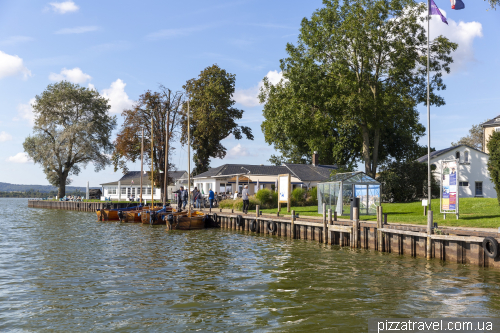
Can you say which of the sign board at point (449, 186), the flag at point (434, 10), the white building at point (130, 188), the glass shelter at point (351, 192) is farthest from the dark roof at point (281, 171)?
the sign board at point (449, 186)

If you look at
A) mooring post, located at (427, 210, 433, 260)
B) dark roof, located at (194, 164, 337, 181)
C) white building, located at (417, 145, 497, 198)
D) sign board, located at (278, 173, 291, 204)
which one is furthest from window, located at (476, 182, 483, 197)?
mooring post, located at (427, 210, 433, 260)

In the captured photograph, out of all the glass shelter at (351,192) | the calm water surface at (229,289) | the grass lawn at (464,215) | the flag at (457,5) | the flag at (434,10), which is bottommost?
the calm water surface at (229,289)

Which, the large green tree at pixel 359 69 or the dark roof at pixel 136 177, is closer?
the large green tree at pixel 359 69

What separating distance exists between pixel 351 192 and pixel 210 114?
119 feet

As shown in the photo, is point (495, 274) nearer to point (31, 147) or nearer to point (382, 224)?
point (382, 224)

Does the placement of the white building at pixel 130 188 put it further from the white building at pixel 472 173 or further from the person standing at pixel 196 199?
the white building at pixel 472 173

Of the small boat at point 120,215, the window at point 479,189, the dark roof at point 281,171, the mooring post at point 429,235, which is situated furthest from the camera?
the dark roof at point 281,171

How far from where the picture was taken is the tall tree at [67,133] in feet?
230

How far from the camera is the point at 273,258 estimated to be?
60.6 ft

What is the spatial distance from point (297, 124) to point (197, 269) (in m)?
24.3

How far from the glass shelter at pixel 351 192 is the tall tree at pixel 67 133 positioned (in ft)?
172

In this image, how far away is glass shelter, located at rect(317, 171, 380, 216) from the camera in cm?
2642

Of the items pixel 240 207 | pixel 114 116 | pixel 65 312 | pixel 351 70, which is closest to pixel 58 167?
pixel 114 116

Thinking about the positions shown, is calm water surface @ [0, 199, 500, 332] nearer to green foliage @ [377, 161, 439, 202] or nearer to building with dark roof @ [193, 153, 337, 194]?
green foliage @ [377, 161, 439, 202]
